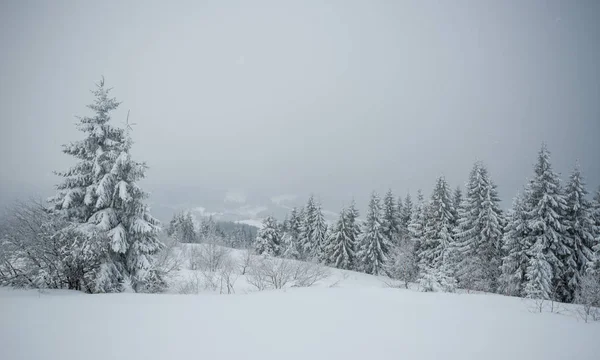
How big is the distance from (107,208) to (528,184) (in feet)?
102

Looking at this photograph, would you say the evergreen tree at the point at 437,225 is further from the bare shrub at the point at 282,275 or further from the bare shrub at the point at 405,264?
the bare shrub at the point at 282,275

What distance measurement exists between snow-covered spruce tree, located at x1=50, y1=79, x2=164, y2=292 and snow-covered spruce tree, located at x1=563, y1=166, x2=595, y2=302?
29.8 metres

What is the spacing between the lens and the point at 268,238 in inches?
1639

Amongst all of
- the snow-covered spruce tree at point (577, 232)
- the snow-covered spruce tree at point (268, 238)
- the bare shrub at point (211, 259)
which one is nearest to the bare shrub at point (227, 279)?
the bare shrub at point (211, 259)

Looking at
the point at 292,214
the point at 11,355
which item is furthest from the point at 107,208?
the point at 292,214

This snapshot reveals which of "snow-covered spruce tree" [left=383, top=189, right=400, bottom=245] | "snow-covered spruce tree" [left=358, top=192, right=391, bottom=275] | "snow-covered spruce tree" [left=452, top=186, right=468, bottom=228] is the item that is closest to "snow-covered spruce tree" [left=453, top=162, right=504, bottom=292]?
"snow-covered spruce tree" [left=452, top=186, right=468, bottom=228]

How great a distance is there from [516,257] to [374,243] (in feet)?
48.5

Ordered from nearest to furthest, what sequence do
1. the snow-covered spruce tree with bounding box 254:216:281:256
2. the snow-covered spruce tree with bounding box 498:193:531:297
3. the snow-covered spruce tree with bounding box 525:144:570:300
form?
the snow-covered spruce tree with bounding box 525:144:570:300, the snow-covered spruce tree with bounding box 498:193:531:297, the snow-covered spruce tree with bounding box 254:216:281:256

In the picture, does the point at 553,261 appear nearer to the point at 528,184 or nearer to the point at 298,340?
the point at 528,184

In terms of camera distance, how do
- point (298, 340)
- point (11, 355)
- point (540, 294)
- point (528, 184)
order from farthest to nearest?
point (528, 184), point (540, 294), point (298, 340), point (11, 355)

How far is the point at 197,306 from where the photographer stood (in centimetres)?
631

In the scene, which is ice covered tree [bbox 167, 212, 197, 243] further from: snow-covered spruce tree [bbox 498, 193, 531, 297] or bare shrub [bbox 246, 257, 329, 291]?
snow-covered spruce tree [bbox 498, 193, 531, 297]

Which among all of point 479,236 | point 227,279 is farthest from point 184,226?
point 479,236

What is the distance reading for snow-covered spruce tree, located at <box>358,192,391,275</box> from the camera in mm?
32500
